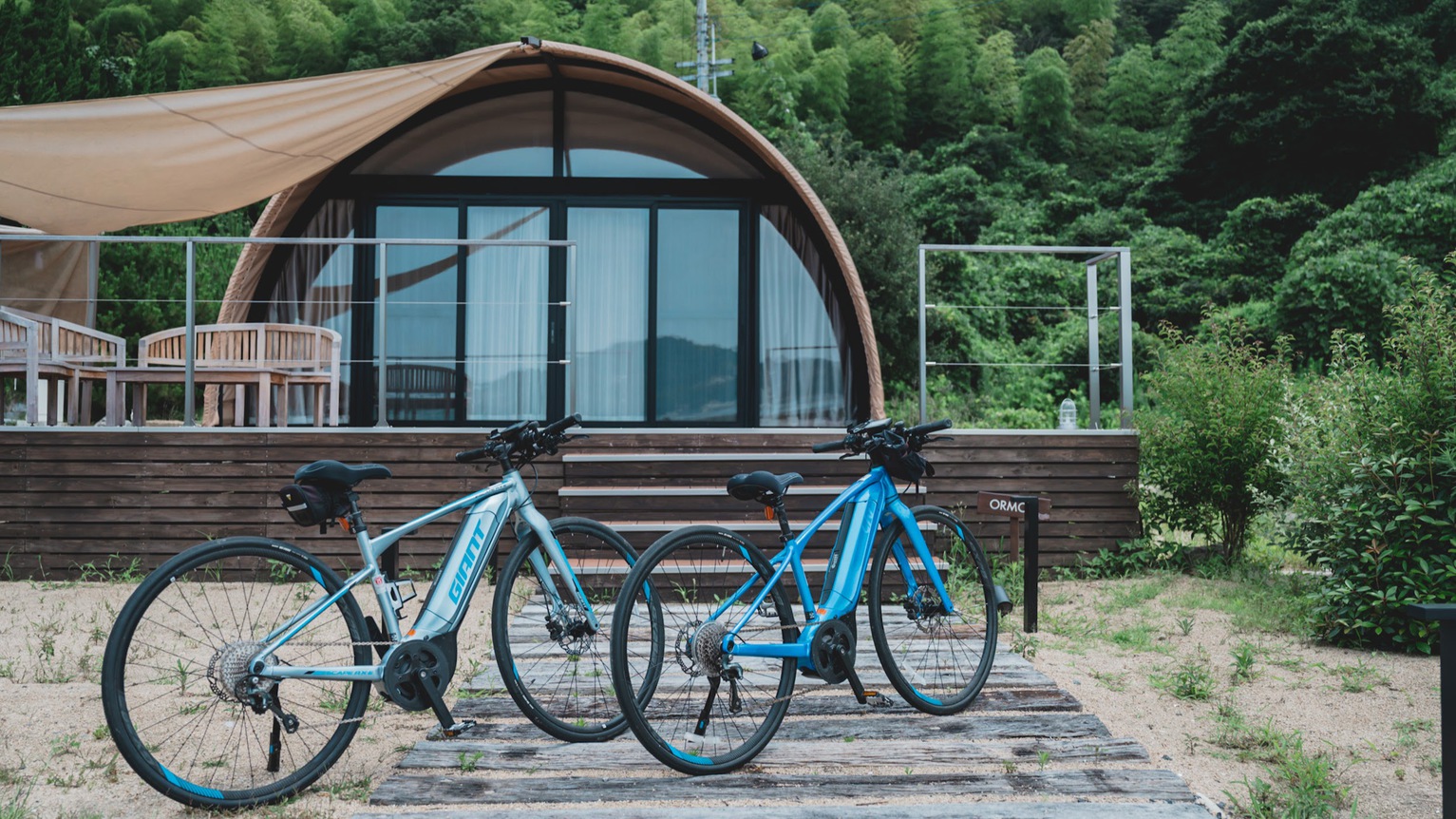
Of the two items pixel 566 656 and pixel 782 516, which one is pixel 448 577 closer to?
pixel 566 656

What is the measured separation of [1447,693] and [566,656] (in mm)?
2400

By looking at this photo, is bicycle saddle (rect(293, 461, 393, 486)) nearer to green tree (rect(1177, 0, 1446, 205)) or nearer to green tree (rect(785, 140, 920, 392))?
green tree (rect(785, 140, 920, 392))

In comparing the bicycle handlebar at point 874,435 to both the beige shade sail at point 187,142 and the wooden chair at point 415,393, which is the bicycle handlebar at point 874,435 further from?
the wooden chair at point 415,393

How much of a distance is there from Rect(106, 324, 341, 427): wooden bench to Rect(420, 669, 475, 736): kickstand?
13.3 feet

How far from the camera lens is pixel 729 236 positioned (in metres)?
8.60

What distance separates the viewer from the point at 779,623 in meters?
3.00

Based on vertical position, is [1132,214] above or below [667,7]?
below

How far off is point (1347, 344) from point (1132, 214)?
20179mm

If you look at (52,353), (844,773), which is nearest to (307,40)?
(52,353)

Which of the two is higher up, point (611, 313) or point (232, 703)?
point (611, 313)

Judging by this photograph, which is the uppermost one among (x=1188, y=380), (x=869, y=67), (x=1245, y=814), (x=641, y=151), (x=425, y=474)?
(x=869, y=67)

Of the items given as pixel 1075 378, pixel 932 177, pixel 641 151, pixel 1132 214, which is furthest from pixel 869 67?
pixel 641 151

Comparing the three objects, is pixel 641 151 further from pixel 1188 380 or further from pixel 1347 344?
pixel 1347 344

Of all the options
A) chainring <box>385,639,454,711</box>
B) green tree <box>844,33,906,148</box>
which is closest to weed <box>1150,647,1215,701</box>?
chainring <box>385,639,454,711</box>
